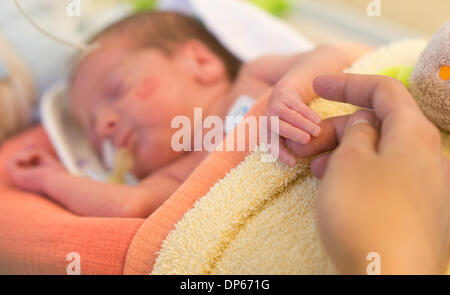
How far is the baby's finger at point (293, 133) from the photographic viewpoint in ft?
1.96

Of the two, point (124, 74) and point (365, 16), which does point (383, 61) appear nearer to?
point (124, 74)

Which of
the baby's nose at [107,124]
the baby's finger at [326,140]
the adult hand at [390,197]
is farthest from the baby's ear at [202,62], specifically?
the adult hand at [390,197]

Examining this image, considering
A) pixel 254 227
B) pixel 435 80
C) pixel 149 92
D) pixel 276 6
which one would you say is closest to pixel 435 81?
pixel 435 80

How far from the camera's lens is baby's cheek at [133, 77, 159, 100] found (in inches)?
39.4

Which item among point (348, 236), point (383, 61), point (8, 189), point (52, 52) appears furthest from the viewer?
point (52, 52)

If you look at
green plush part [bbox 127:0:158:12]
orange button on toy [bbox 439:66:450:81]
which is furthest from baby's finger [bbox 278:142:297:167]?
green plush part [bbox 127:0:158:12]

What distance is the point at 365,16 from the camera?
157cm

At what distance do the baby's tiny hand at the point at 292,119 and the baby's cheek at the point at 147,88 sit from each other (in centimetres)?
41

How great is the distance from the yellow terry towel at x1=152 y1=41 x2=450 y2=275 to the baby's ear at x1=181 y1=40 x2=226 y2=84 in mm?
433

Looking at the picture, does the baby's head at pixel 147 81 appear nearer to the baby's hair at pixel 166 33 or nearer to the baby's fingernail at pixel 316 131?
the baby's hair at pixel 166 33

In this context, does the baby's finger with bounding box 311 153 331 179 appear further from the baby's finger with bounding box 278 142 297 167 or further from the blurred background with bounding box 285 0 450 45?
the blurred background with bounding box 285 0 450 45

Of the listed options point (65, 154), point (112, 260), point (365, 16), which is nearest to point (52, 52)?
point (65, 154)
